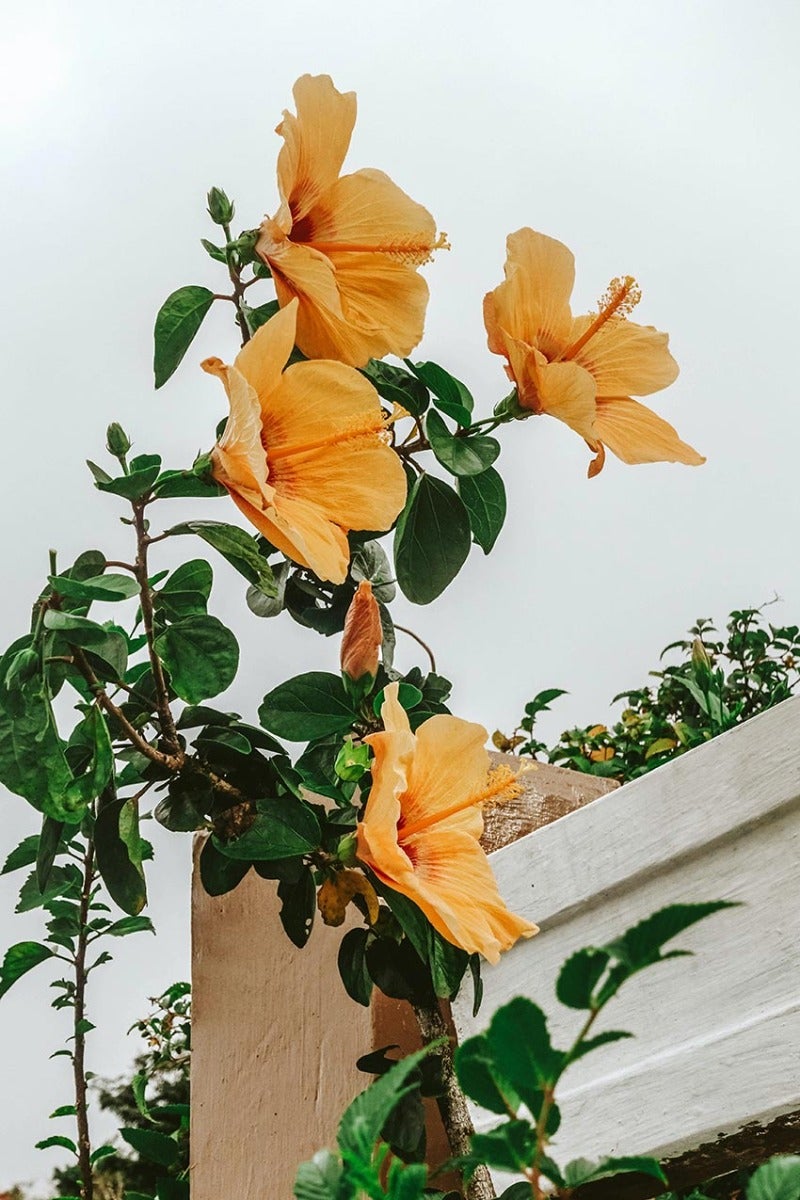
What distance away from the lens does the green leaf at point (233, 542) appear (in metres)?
0.65

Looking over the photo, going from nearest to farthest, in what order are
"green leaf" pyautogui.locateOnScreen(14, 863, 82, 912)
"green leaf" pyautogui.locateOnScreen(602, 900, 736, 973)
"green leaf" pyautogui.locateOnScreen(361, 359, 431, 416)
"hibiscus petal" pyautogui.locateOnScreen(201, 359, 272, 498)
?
"green leaf" pyautogui.locateOnScreen(602, 900, 736, 973), "hibiscus petal" pyautogui.locateOnScreen(201, 359, 272, 498), "green leaf" pyautogui.locateOnScreen(361, 359, 431, 416), "green leaf" pyautogui.locateOnScreen(14, 863, 82, 912)

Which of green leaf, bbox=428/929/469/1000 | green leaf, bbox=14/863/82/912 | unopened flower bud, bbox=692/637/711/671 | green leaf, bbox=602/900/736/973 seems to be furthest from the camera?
unopened flower bud, bbox=692/637/711/671

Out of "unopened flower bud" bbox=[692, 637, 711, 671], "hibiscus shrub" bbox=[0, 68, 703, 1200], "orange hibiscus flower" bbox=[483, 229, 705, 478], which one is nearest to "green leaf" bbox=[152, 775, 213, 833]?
"hibiscus shrub" bbox=[0, 68, 703, 1200]

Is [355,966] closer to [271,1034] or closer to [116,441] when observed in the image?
[271,1034]

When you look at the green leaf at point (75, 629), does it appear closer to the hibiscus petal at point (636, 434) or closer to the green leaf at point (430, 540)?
the green leaf at point (430, 540)

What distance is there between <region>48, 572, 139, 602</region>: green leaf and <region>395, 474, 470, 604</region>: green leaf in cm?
22

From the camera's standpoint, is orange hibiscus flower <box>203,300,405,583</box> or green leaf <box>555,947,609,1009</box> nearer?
green leaf <box>555,947,609,1009</box>

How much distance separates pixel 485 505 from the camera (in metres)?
0.79

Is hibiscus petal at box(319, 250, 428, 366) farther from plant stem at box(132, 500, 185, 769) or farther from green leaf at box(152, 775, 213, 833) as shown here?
green leaf at box(152, 775, 213, 833)

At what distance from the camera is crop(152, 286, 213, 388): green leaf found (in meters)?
0.73

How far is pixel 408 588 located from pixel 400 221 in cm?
24

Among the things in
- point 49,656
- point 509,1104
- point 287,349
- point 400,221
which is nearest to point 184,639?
point 49,656

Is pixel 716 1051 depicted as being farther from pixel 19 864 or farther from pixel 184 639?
pixel 19 864

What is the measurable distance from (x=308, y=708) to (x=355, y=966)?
0.19 metres
